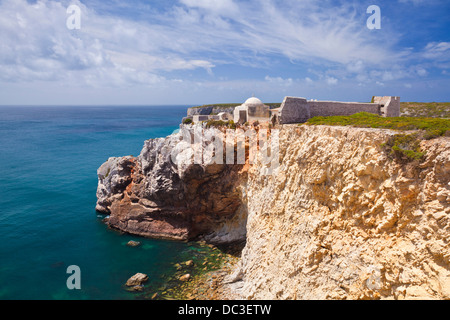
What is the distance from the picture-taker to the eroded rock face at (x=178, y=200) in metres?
29.0

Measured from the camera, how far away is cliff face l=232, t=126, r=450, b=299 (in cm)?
1006

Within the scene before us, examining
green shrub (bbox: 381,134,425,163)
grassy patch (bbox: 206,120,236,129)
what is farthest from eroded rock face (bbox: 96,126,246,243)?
green shrub (bbox: 381,134,425,163)

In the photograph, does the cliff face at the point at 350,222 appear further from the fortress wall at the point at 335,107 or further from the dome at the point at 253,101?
the dome at the point at 253,101

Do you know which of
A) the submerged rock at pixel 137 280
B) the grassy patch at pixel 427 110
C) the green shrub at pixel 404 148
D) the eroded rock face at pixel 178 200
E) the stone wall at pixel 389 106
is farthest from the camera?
the eroded rock face at pixel 178 200

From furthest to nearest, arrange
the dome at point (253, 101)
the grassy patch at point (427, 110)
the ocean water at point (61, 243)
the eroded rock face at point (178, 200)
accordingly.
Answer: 1. the dome at point (253, 101)
2. the eroded rock face at point (178, 200)
3. the grassy patch at point (427, 110)
4. the ocean water at point (61, 243)

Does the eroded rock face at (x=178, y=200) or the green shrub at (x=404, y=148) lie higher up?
the green shrub at (x=404, y=148)

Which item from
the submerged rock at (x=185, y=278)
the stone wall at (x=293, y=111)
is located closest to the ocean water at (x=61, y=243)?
the submerged rock at (x=185, y=278)

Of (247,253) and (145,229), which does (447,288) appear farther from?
(145,229)

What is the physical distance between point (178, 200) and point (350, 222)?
71.2ft

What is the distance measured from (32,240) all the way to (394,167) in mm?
36021

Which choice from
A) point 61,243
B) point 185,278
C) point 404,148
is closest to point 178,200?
point 185,278

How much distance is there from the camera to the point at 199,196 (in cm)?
3108

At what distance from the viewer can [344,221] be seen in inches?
542

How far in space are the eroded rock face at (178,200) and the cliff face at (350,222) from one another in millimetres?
9414
